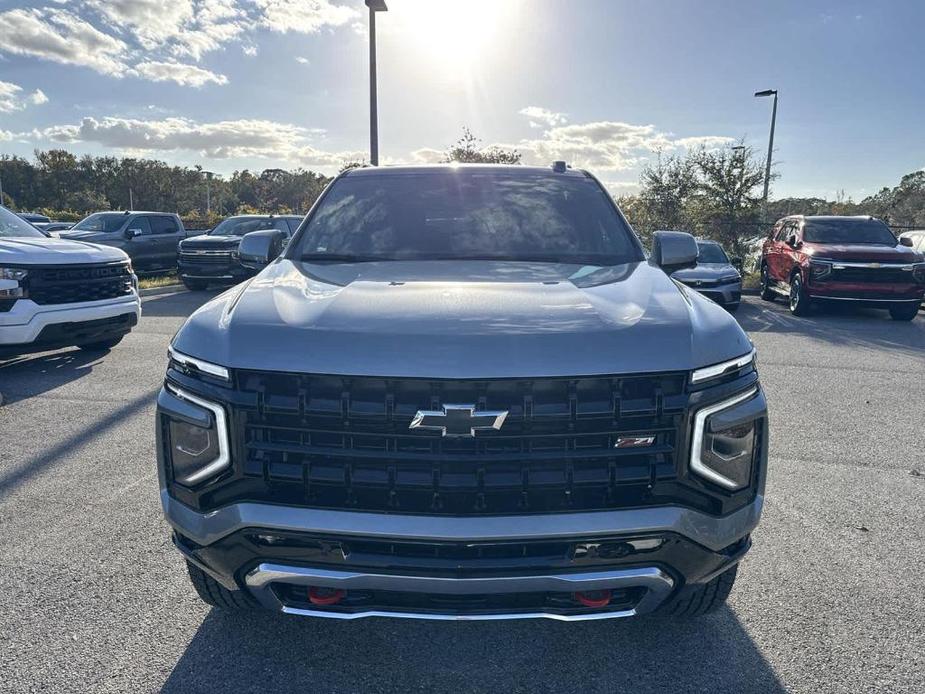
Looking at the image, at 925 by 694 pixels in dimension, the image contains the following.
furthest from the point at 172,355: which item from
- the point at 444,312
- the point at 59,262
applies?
the point at 59,262

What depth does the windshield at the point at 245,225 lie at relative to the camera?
15.2m

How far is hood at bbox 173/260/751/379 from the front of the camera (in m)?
1.97

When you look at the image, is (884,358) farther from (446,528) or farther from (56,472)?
(56,472)

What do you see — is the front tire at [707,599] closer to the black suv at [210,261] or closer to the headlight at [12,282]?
the headlight at [12,282]

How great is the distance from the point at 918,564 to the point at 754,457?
5.81 ft

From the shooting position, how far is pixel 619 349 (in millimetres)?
2010

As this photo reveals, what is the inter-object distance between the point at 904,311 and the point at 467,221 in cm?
1162

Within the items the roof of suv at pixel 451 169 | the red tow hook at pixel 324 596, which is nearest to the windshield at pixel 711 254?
the roof of suv at pixel 451 169

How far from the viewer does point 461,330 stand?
2053 mm

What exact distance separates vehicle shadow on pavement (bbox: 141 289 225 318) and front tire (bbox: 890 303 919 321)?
1236 centimetres

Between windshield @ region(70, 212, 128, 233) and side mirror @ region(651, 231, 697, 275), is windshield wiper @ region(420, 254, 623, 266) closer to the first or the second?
side mirror @ region(651, 231, 697, 275)

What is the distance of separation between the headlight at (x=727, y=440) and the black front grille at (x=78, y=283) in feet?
22.0

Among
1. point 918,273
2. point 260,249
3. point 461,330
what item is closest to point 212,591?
point 461,330

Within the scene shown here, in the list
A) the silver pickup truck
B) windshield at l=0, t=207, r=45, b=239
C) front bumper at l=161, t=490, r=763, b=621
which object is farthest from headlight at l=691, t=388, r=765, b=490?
the silver pickup truck
